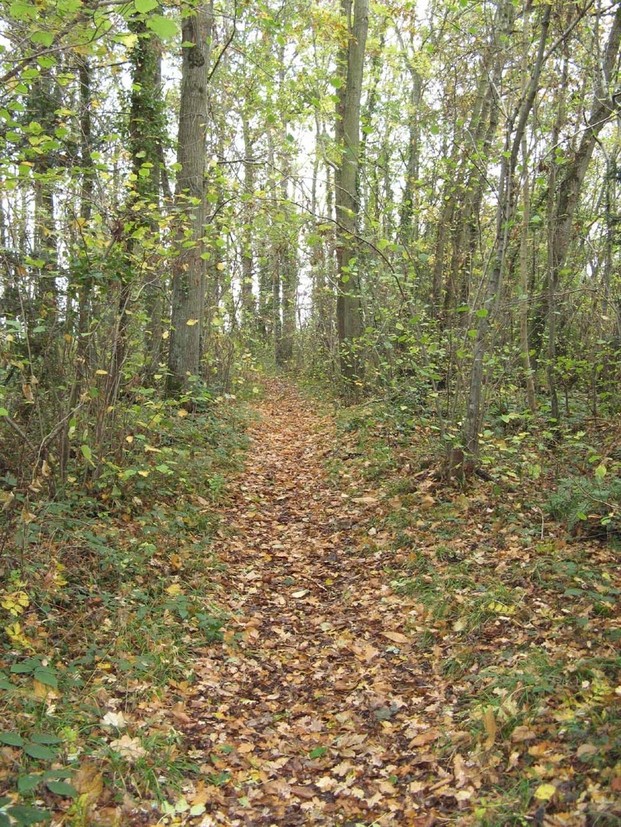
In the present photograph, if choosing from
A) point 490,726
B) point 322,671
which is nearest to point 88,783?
point 322,671

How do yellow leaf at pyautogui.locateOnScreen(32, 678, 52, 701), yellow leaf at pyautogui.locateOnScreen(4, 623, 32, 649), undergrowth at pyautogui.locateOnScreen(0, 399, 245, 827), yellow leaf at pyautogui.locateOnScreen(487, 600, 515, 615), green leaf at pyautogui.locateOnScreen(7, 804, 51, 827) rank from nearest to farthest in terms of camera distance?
green leaf at pyautogui.locateOnScreen(7, 804, 51, 827) < undergrowth at pyautogui.locateOnScreen(0, 399, 245, 827) < yellow leaf at pyautogui.locateOnScreen(32, 678, 52, 701) < yellow leaf at pyautogui.locateOnScreen(4, 623, 32, 649) < yellow leaf at pyautogui.locateOnScreen(487, 600, 515, 615)

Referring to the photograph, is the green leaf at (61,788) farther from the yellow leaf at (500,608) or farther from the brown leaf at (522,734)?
the yellow leaf at (500,608)

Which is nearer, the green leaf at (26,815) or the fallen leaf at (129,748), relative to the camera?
the green leaf at (26,815)

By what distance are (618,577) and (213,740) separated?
3.14 m

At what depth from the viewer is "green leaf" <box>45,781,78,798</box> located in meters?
2.69

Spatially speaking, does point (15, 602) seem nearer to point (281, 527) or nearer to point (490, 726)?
point (490, 726)

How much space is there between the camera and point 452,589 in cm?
502

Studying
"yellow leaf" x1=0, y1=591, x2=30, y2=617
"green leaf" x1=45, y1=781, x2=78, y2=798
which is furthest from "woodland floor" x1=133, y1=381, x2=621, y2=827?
"yellow leaf" x1=0, y1=591, x2=30, y2=617

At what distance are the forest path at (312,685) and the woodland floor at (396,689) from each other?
0.04ft

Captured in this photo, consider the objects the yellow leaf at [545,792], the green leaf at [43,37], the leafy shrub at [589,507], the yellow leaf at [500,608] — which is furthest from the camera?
the leafy shrub at [589,507]

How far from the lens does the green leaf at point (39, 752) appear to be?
2826 mm

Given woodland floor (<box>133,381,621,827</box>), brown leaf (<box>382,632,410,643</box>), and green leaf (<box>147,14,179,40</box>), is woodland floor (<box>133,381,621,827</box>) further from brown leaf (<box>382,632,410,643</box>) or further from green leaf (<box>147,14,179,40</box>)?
green leaf (<box>147,14,179,40</box>)

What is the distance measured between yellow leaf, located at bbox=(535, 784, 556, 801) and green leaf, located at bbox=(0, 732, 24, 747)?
2488mm

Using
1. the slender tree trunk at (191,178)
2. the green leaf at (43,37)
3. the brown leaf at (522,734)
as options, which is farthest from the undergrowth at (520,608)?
the green leaf at (43,37)
